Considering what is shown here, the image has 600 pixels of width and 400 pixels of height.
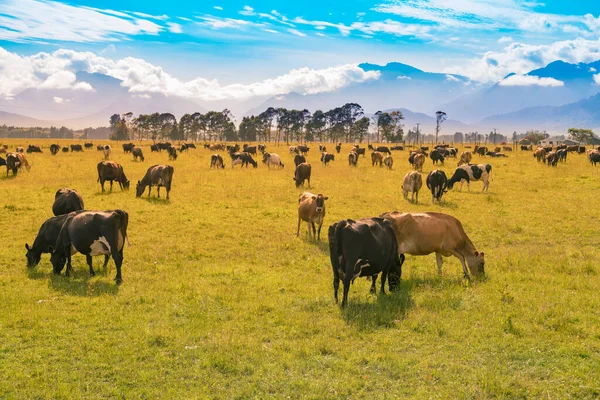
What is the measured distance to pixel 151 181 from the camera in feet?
81.2

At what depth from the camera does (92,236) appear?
11109mm

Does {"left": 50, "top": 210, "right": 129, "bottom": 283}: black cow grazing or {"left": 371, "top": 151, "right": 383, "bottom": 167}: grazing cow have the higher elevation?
{"left": 371, "top": 151, "right": 383, "bottom": 167}: grazing cow

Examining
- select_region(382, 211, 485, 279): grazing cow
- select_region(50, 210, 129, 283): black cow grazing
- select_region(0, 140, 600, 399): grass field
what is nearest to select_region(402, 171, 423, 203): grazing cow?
select_region(0, 140, 600, 399): grass field

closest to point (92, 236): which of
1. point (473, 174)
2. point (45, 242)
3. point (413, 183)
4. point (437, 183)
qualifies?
point (45, 242)

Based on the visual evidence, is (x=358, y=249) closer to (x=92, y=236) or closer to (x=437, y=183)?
(x=92, y=236)

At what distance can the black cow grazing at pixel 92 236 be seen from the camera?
11.1m

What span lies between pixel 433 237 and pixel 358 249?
8.68 feet

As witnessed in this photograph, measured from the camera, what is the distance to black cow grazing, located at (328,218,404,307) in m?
9.34

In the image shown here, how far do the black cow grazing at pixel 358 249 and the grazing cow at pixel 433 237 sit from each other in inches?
40.3

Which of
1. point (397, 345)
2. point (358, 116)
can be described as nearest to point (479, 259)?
point (397, 345)

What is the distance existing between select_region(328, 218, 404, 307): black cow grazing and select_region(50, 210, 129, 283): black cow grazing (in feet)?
18.0

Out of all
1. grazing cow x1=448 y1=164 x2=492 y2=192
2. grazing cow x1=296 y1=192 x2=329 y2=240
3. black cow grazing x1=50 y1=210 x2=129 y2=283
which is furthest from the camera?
grazing cow x1=448 y1=164 x2=492 y2=192

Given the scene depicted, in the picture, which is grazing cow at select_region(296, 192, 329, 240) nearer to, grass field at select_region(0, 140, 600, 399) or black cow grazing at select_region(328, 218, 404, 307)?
grass field at select_region(0, 140, 600, 399)

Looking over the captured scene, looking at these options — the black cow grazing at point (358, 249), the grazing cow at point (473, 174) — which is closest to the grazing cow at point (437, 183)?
the grazing cow at point (473, 174)
